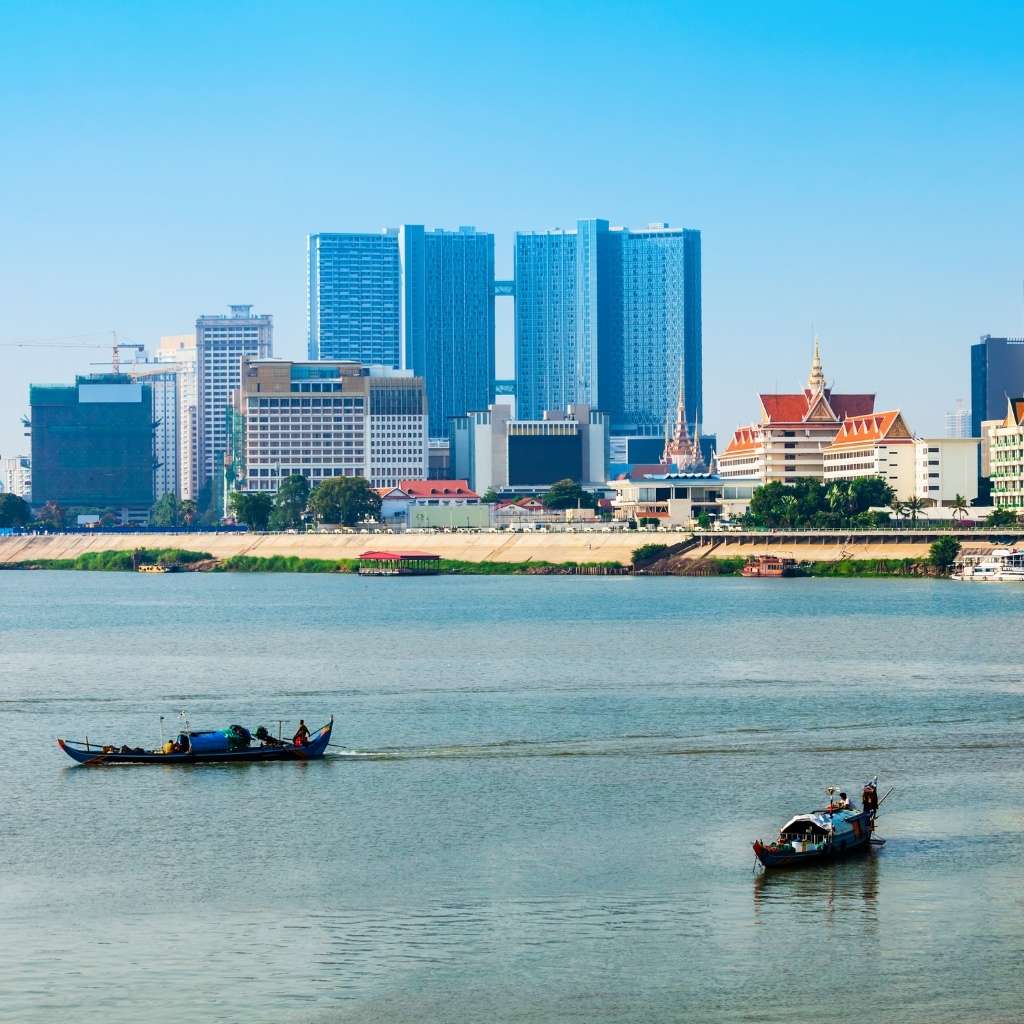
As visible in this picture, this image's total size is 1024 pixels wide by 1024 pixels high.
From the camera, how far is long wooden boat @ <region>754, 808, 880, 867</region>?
52.3 meters

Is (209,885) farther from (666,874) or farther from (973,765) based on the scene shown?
(973,765)

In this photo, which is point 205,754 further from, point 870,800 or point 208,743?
point 870,800

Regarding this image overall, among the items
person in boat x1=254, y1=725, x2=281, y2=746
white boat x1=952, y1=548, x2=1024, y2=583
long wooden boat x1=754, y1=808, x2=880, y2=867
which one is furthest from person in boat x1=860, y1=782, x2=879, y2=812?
white boat x1=952, y1=548, x2=1024, y2=583

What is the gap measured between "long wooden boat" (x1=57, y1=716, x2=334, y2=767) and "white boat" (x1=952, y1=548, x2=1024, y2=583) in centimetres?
13077

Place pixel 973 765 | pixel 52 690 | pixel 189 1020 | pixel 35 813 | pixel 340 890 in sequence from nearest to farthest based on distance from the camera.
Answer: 1. pixel 189 1020
2. pixel 340 890
3. pixel 35 813
4. pixel 973 765
5. pixel 52 690

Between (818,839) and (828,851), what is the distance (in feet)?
1.44

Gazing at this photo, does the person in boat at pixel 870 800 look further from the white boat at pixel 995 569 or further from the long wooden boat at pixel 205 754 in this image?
the white boat at pixel 995 569

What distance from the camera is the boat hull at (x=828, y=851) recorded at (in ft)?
171

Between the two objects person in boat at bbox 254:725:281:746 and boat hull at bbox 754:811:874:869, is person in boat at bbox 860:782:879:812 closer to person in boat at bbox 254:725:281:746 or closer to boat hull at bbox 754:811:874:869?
boat hull at bbox 754:811:874:869

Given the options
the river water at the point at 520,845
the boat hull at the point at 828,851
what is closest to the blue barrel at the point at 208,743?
the river water at the point at 520,845

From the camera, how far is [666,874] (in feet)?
170

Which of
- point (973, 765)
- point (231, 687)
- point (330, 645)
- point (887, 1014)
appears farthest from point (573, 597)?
point (887, 1014)

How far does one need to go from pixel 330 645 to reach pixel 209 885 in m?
70.3

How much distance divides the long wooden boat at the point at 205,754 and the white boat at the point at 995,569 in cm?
13077
